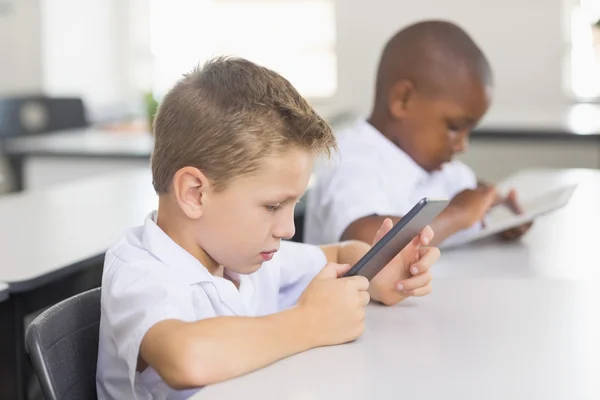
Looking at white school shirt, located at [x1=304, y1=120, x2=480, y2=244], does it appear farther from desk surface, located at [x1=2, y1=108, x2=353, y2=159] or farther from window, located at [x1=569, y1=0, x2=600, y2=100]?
window, located at [x1=569, y1=0, x2=600, y2=100]

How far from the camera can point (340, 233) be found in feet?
5.73

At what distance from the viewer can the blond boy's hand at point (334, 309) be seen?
110 cm

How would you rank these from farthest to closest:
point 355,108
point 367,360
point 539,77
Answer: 1. point 355,108
2. point 539,77
3. point 367,360

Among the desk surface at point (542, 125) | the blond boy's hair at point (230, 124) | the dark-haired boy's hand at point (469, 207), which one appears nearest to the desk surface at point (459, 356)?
the blond boy's hair at point (230, 124)

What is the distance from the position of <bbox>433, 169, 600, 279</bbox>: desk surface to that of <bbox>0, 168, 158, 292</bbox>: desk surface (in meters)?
0.65

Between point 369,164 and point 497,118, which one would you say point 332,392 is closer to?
point 369,164

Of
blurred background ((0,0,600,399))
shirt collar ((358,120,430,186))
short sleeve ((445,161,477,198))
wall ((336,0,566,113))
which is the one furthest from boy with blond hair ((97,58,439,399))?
wall ((336,0,566,113))

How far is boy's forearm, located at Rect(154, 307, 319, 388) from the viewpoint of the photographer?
98cm

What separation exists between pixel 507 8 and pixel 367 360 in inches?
151

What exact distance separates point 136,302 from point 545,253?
0.91 metres

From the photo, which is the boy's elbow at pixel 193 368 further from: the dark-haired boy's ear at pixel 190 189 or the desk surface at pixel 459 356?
the dark-haired boy's ear at pixel 190 189

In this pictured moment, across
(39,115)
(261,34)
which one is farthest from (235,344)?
(261,34)

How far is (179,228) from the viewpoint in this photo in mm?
1190

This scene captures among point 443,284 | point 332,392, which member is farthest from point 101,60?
point 332,392
